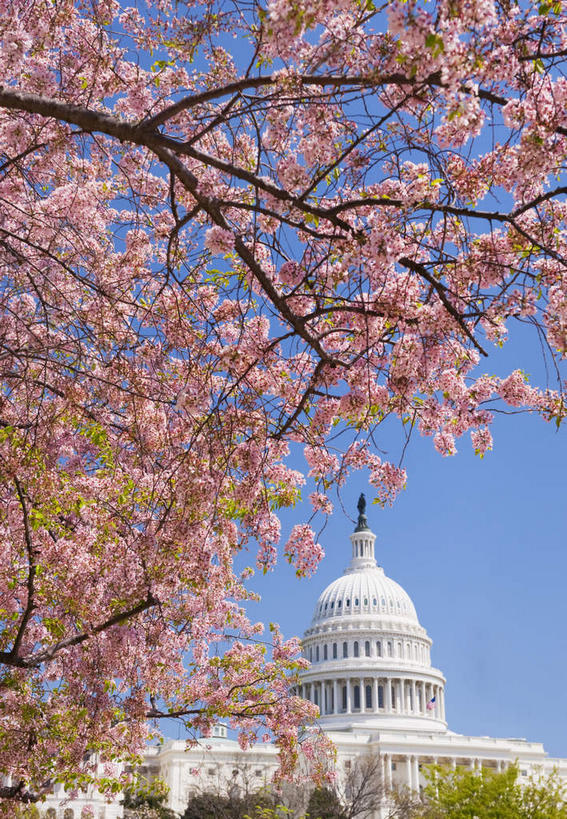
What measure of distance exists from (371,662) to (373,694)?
13.3 feet

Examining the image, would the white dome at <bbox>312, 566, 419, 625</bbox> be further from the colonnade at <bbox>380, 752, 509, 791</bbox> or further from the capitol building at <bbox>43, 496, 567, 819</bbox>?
the colonnade at <bbox>380, 752, 509, 791</bbox>

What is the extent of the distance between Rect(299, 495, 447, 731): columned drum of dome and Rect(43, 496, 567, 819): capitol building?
0.42ft

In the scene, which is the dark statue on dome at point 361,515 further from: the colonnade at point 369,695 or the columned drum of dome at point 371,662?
the colonnade at point 369,695

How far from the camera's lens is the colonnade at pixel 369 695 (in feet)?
391

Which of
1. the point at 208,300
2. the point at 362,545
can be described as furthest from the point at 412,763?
the point at 208,300

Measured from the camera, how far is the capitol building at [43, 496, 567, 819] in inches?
3925

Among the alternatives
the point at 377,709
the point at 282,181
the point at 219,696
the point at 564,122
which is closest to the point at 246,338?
the point at 282,181

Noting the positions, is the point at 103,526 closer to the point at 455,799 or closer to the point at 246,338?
the point at 246,338

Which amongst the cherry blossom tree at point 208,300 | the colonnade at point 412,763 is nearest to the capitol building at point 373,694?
the colonnade at point 412,763

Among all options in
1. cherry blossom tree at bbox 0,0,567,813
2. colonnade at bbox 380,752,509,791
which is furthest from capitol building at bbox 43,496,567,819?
cherry blossom tree at bbox 0,0,567,813

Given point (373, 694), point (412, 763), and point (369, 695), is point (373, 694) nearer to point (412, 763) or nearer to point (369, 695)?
point (369, 695)

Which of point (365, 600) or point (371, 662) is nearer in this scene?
point (371, 662)

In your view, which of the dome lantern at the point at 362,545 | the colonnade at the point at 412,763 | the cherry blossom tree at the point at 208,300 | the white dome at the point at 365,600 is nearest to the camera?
the cherry blossom tree at the point at 208,300

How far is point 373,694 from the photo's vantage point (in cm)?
11956
